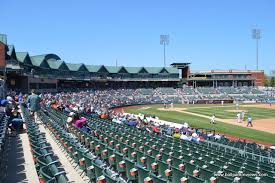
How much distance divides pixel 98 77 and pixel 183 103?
27.4 m

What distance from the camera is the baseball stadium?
9492mm

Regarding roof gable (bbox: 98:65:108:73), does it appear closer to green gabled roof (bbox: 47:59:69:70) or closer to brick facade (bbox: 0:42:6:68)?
green gabled roof (bbox: 47:59:69:70)

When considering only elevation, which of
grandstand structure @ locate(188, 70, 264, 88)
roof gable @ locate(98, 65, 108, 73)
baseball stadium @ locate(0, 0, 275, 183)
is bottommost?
baseball stadium @ locate(0, 0, 275, 183)

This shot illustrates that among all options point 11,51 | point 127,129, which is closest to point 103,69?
point 11,51

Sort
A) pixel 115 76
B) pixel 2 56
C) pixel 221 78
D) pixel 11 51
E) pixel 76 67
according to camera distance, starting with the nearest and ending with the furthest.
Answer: pixel 2 56 → pixel 11 51 → pixel 76 67 → pixel 115 76 → pixel 221 78

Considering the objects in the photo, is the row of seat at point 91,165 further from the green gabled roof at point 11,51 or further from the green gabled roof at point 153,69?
the green gabled roof at point 153,69

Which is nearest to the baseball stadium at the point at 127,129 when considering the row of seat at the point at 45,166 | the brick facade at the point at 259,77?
the row of seat at the point at 45,166

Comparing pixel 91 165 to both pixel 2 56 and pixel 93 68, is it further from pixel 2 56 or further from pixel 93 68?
pixel 93 68

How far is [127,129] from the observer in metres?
19.9

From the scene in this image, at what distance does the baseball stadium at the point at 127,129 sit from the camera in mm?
9492

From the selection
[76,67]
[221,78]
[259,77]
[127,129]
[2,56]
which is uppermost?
[76,67]

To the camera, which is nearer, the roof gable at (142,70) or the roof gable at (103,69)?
the roof gable at (103,69)

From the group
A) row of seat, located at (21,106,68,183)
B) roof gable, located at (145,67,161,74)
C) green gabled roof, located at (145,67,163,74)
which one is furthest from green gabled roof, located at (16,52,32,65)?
row of seat, located at (21,106,68,183)

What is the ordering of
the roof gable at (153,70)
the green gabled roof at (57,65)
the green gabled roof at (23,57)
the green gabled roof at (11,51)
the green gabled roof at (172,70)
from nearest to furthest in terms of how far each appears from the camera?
the green gabled roof at (11,51) < the green gabled roof at (23,57) < the green gabled roof at (57,65) < the roof gable at (153,70) < the green gabled roof at (172,70)
